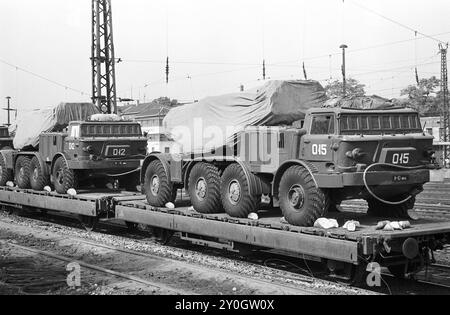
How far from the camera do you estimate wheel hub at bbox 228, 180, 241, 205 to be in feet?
34.6

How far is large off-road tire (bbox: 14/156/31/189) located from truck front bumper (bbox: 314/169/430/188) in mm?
10999

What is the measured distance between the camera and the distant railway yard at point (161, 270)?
335 inches

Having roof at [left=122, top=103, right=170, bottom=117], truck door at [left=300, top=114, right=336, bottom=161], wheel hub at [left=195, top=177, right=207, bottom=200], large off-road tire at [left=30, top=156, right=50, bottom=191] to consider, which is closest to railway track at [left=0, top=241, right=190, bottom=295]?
wheel hub at [left=195, top=177, right=207, bottom=200]

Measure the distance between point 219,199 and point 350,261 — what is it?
375cm

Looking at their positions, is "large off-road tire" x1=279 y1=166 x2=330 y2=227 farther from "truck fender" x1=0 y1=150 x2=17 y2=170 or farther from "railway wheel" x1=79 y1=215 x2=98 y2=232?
"truck fender" x1=0 y1=150 x2=17 y2=170

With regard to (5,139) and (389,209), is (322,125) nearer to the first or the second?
(389,209)

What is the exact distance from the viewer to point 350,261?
7844 millimetres

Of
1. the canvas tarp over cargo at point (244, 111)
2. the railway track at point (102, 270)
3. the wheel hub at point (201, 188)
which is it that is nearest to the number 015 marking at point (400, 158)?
the canvas tarp over cargo at point (244, 111)

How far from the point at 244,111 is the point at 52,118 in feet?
26.6

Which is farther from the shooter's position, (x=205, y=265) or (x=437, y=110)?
(x=437, y=110)

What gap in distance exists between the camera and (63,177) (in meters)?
15.5

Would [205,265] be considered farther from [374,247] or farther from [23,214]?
[23,214]
